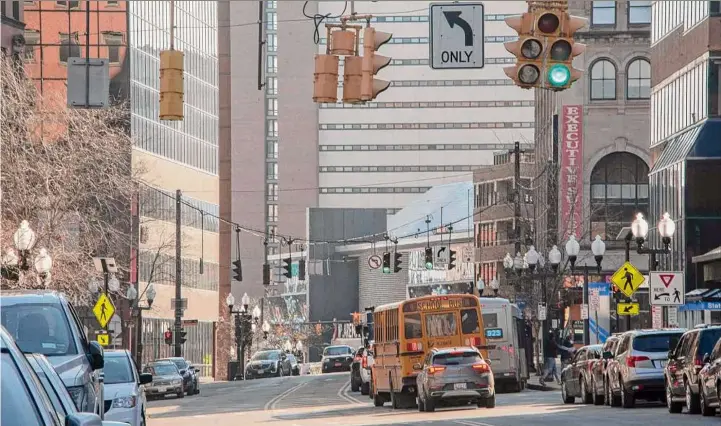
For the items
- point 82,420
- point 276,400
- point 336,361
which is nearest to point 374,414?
point 276,400

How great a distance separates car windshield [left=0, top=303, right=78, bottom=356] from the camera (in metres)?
17.5

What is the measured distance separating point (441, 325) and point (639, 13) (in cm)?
5514

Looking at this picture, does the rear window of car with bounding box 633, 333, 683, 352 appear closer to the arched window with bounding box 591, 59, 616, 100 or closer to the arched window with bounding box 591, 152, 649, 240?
the arched window with bounding box 591, 152, 649, 240

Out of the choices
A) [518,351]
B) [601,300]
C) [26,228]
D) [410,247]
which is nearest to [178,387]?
[518,351]

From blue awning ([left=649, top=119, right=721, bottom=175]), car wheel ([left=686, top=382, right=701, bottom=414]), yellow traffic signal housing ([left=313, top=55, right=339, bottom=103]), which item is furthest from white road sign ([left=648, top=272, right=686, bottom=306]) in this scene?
blue awning ([left=649, top=119, right=721, bottom=175])

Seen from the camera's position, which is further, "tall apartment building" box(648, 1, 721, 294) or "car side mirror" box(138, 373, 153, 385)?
"tall apartment building" box(648, 1, 721, 294)

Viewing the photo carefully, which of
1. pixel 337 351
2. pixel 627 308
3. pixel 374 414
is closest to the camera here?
pixel 374 414

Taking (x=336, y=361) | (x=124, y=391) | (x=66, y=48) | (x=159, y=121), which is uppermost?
(x=66, y=48)

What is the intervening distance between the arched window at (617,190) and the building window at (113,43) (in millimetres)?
27839

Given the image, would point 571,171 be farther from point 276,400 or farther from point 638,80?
point 276,400

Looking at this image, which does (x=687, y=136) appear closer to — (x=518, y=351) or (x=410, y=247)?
(x=518, y=351)

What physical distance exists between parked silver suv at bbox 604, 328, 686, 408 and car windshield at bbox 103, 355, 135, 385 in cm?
1336

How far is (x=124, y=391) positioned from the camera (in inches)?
901

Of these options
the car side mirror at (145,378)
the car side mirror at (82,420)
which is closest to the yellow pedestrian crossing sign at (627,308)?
the car side mirror at (145,378)
